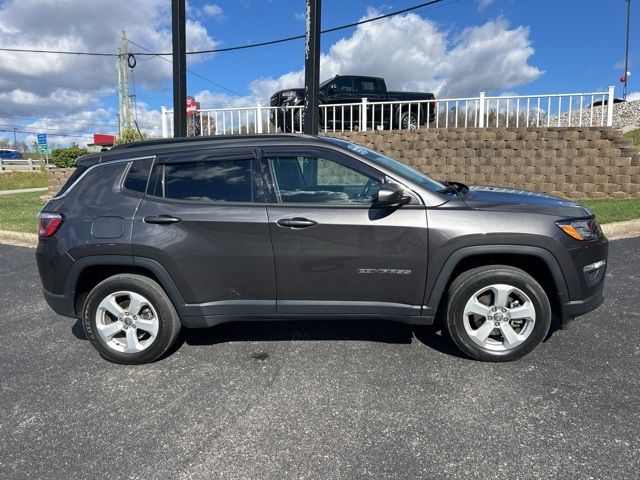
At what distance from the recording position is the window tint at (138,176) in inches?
138

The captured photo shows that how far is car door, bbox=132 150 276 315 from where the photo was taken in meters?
3.34

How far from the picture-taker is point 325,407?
2.86 metres

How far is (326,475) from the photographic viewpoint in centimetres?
225

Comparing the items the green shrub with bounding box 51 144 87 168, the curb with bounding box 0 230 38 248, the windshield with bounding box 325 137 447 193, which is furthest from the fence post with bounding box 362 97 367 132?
the green shrub with bounding box 51 144 87 168

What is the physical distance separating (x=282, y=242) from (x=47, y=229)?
1.90m

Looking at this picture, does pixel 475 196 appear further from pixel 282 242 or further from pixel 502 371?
pixel 282 242

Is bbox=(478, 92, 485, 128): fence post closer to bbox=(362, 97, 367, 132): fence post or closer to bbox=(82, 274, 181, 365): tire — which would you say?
bbox=(362, 97, 367, 132): fence post

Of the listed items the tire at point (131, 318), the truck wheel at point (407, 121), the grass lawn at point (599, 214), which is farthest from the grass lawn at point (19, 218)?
the truck wheel at point (407, 121)

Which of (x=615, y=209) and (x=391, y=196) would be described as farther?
(x=615, y=209)

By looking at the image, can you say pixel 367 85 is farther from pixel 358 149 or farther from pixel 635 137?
pixel 635 137

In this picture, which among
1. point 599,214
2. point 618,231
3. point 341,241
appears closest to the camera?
point 341,241

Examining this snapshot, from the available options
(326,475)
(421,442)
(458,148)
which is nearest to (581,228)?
(421,442)

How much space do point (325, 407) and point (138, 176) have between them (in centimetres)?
225

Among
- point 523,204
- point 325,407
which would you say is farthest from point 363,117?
point 325,407
